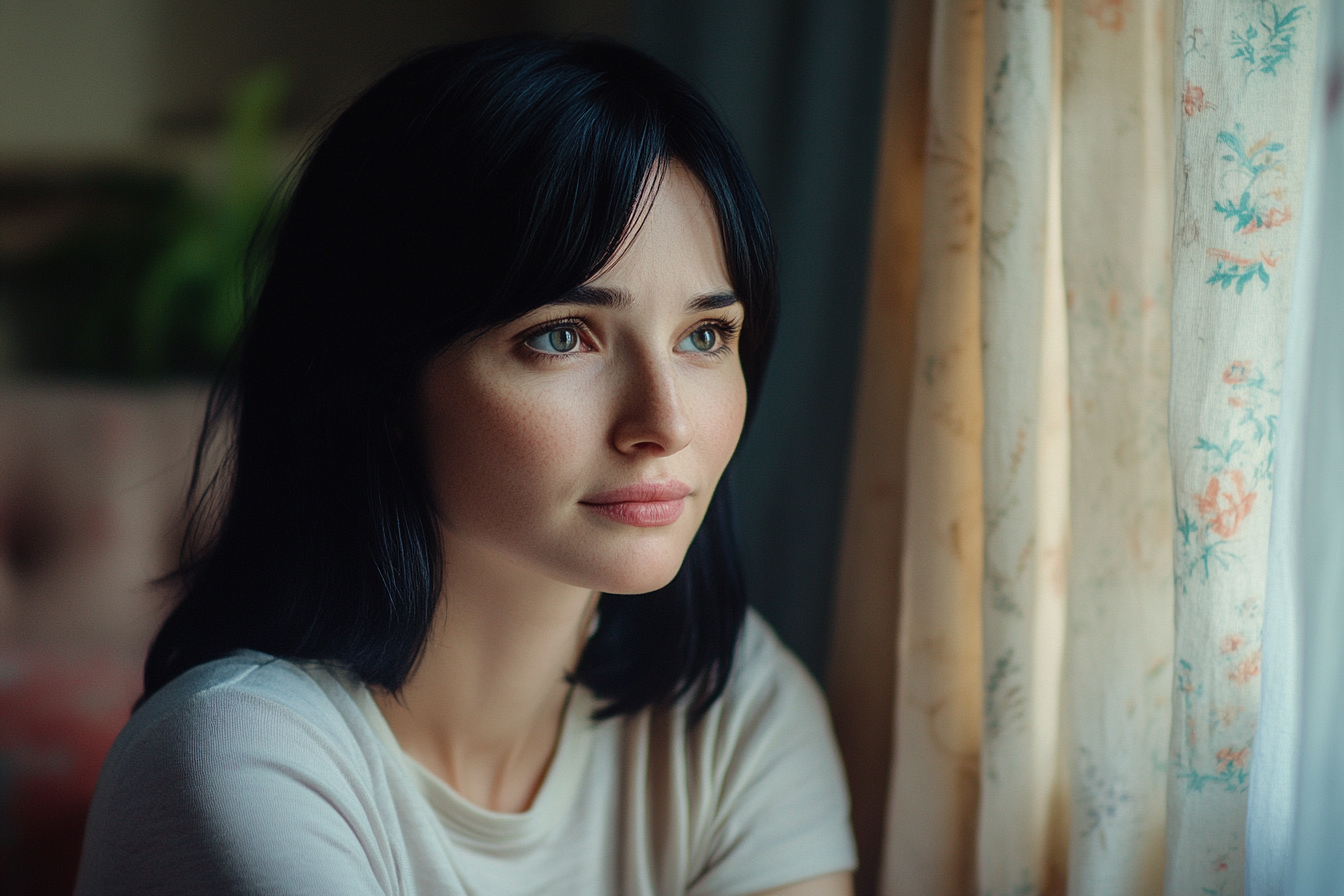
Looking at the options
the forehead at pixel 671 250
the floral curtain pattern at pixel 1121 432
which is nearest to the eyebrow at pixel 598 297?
the forehead at pixel 671 250

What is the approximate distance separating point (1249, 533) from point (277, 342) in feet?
2.94

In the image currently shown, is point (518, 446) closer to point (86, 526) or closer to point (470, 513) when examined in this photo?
point (470, 513)

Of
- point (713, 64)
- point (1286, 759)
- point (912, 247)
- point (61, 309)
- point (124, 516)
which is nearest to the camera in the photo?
point (1286, 759)

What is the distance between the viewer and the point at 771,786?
3.41ft

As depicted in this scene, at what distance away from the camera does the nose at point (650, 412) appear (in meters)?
0.80

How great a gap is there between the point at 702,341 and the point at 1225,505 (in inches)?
19.1

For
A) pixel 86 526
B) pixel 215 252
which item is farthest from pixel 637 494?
pixel 215 252

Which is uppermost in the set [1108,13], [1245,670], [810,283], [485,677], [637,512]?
[1108,13]

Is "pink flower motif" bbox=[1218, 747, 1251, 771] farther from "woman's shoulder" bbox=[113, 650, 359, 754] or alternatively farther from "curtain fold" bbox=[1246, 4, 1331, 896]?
"woman's shoulder" bbox=[113, 650, 359, 754]

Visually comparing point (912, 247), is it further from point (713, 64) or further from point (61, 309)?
point (61, 309)

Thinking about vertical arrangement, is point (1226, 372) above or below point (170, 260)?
below

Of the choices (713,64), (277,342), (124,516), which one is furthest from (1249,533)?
(124,516)

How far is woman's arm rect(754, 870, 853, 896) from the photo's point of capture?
3.27 feet

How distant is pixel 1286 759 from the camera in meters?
0.72
